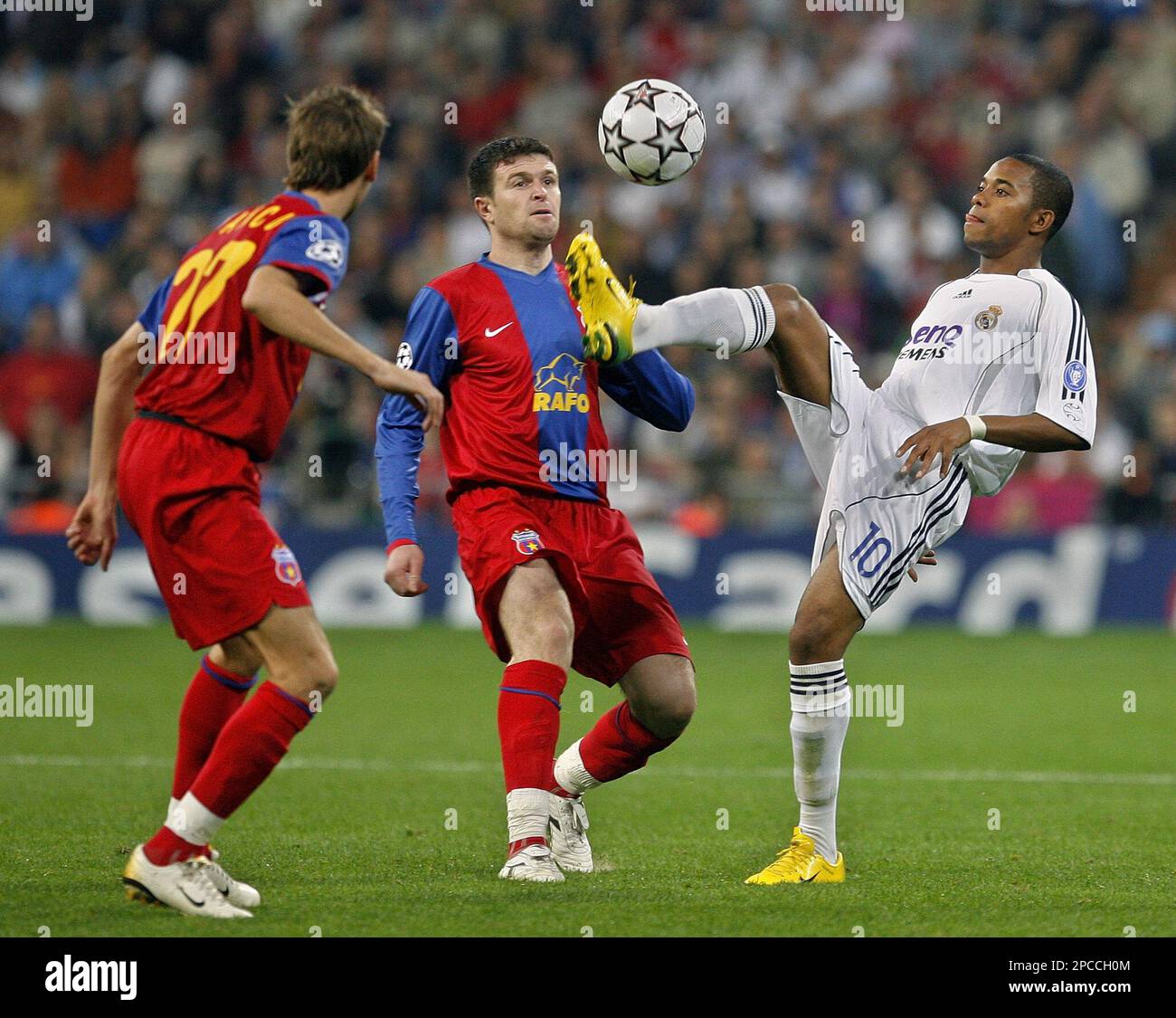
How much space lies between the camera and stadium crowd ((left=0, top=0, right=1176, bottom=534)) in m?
14.6

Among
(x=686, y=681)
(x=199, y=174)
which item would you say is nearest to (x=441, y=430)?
(x=686, y=681)

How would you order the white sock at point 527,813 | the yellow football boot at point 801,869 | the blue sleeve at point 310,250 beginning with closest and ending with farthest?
the blue sleeve at point 310,250 < the white sock at point 527,813 < the yellow football boot at point 801,869

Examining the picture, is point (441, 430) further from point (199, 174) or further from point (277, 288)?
point (199, 174)

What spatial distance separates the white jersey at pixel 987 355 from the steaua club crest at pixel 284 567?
2.27 m

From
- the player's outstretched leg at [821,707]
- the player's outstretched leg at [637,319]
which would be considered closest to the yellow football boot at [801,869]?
the player's outstretched leg at [821,707]

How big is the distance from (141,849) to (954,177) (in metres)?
13.6

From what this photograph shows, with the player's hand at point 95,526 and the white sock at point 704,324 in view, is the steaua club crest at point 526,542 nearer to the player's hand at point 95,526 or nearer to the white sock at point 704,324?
the white sock at point 704,324

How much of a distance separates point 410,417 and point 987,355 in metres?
2.01

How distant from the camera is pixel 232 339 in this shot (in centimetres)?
486

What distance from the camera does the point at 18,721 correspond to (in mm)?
9547

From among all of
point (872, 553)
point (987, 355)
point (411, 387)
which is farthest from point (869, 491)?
point (411, 387)

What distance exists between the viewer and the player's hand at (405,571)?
17.3 feet

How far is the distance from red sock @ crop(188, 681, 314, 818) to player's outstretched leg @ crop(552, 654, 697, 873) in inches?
53.4

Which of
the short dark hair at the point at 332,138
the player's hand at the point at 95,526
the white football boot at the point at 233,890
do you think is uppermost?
the short dark hair at the point at 332,138
